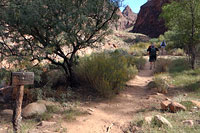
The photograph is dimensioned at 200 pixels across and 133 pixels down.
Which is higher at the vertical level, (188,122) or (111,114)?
(188,122)

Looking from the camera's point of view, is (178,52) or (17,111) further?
(178,52)

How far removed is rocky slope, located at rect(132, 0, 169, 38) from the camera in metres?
52.6

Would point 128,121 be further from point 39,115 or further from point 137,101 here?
point 39,115

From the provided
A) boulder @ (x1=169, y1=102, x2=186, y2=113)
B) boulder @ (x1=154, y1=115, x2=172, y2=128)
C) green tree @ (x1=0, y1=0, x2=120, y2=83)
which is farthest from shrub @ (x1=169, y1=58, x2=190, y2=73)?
boulder @ (x1=154, y1=115, x2=172, y2=128)

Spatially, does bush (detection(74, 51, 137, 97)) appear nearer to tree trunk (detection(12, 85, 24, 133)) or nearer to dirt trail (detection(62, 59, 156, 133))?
dirt trail (detection(62, 59, 156, 133))

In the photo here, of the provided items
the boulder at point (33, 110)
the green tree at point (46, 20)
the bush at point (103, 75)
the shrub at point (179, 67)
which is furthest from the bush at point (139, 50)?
the boulder at point (33, 110)

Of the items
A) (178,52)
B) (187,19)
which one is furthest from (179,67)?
(178,52)

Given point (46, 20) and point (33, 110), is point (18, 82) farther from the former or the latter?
point (46, 20)

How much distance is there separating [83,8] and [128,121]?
302 centimetres

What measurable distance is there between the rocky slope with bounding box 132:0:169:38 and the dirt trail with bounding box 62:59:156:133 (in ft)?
157

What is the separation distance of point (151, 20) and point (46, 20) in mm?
55722

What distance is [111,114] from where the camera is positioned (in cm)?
459

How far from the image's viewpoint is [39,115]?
13.9 ft

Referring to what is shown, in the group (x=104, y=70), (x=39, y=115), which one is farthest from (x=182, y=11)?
(x=39, y=115)
